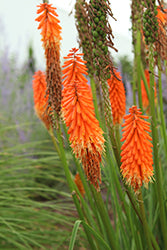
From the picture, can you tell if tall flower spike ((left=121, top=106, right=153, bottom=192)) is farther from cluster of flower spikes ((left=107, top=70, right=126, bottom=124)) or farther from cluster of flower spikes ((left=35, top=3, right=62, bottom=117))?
cluster of flower spikes ((left=107, top=70, right=126, bottom=124))

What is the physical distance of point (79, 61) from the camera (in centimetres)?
126

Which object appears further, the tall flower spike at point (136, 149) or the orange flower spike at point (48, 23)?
the orange flower spike at point (48, 23)

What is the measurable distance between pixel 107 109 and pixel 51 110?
0.99ft

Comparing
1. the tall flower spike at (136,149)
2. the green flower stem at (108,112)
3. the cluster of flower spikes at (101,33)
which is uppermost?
the cluster of flower spikes at (101,33)

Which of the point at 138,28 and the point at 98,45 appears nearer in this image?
the point at 98,45

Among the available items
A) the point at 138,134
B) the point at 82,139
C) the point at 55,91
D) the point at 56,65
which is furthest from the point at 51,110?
the point at 138,134

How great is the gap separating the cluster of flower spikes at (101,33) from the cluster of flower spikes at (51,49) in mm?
226

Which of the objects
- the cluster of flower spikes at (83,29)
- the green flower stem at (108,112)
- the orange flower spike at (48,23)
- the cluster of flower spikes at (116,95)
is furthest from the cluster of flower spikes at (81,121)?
the cluster of flower spikes at (116,95)

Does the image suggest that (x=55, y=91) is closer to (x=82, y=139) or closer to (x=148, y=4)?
(x=82, y=139)

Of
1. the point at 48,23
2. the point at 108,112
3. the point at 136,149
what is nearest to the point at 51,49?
the point at 48,23

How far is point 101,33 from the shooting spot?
1200 mm

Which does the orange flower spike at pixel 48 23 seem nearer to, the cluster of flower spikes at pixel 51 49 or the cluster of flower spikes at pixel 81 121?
the cluster of flower spikes at pixel 51 49

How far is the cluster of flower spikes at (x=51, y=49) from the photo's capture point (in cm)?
138

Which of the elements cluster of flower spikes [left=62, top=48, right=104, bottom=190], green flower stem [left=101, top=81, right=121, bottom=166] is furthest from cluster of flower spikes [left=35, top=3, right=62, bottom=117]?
green flower stem [left=101, top=81, right=121, bottom=166]
